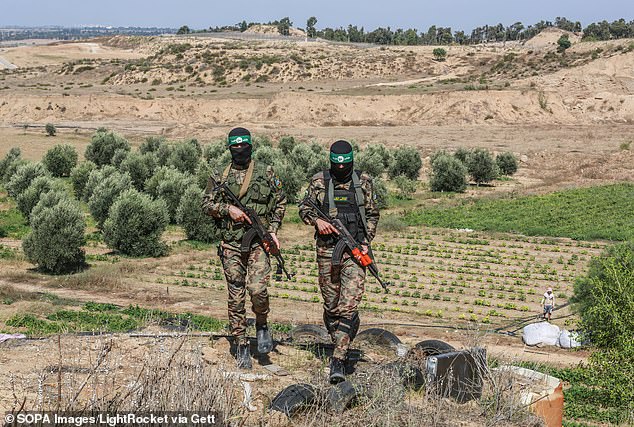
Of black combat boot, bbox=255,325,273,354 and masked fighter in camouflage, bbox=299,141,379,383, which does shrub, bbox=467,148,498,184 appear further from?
black combat boot, bbox=255,325,273,354

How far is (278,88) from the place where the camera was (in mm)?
65875

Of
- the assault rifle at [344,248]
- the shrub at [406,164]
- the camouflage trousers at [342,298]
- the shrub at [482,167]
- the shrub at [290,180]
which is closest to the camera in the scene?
the camouflage trousers at [342,298]

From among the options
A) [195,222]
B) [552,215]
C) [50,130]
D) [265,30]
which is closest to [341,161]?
[195,222]

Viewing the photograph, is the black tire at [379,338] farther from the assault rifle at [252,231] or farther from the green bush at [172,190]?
the green bush at [172,190]

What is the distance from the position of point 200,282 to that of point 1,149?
28.6 metres

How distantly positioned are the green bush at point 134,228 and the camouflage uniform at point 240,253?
12437mm

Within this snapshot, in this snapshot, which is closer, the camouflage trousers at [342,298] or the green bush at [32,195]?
the camouflage trousers at [342,298]

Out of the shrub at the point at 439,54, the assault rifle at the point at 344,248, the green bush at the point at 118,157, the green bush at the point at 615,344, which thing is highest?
the shrub at the point at 439,54

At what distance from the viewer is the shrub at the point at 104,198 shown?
22.3 metres

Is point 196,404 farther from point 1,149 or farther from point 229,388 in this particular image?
point 1,149

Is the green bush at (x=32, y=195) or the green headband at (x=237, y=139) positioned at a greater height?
the green headband at (x=237, y=139)

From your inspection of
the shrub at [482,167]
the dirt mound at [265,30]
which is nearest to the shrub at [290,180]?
the shrub at [482,167]

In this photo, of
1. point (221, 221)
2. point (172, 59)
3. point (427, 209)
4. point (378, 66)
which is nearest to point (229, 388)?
point (221, 221)

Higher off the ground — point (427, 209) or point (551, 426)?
point (551, 426)
